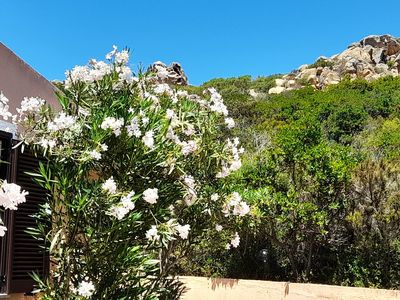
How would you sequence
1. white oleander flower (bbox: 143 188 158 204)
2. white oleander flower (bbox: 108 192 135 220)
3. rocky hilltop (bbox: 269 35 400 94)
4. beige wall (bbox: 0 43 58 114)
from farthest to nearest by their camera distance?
1. rocky hilltop (bbox: 269 35 400 94)
2. beige wall (bbox: 0 43 58 114)
3. white oleander flower (bbox: 143 188 158 204)
4. white oleander flower (bbox: 108 192 135 220)

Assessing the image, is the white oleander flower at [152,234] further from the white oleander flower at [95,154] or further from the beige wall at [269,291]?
the beige wall at [269,291]

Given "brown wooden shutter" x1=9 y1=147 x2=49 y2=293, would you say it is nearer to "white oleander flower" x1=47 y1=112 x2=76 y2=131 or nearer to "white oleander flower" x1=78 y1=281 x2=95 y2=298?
"white oleander flower" x1=47 y1=112 x2=76 y2=131

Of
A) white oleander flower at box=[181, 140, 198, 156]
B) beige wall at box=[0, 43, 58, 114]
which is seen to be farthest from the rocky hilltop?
white oleander flower at box=[181, 140, 198, 156]

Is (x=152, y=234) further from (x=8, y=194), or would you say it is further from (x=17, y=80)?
(x=8, y=194)

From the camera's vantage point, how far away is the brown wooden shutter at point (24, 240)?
22.1 ft

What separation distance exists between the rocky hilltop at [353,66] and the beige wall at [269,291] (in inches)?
1501

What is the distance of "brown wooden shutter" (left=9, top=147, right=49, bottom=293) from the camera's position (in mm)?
6723

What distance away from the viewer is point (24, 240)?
22.7 ft

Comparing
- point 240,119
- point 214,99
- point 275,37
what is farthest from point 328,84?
point 214,99

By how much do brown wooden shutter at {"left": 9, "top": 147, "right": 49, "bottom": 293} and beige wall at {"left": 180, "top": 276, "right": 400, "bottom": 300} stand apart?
3408 mm

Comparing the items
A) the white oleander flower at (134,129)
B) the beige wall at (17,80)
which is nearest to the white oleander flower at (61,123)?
the white oleander flower at (134,129)

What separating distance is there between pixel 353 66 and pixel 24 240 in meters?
46.9

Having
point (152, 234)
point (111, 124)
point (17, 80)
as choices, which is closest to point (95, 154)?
point (111, 124)

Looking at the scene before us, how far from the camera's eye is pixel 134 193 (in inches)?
236
